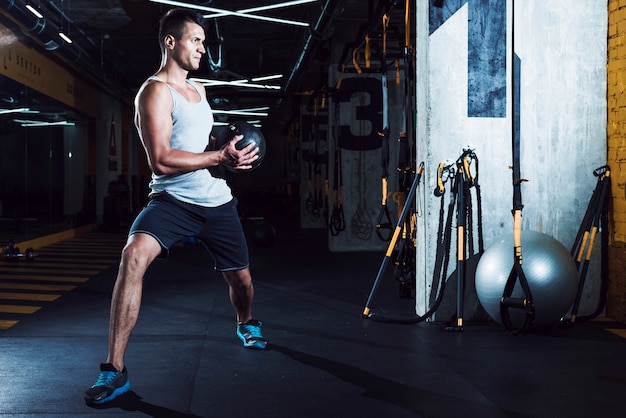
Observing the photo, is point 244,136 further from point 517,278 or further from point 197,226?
point 517,278

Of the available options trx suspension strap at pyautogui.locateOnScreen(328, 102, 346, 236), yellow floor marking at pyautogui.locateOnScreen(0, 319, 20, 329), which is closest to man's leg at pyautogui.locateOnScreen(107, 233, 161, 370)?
yellow floor marking at pyautogui.locateOnScreen(0, 319, 20, 329)

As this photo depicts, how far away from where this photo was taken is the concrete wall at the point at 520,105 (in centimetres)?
461

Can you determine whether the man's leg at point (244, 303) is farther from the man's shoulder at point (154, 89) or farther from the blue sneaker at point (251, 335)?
the man's shoulder at point (154, 89)

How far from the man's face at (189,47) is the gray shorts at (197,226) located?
1.98 ft

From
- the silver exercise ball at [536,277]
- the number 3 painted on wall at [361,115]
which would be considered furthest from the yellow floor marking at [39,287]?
the number 3 painted on wall at [361,115]

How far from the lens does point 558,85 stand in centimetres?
471

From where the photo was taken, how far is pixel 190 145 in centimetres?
331

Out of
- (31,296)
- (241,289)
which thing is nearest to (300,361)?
(241,289)

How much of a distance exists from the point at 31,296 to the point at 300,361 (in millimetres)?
3204

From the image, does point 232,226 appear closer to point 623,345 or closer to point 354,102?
point 623,345

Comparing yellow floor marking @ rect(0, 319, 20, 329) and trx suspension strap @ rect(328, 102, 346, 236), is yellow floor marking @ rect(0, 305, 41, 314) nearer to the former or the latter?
yellow floor marking @ rect(0, 319, 20, 329)

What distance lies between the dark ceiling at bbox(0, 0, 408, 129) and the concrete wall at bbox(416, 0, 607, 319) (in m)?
1.32

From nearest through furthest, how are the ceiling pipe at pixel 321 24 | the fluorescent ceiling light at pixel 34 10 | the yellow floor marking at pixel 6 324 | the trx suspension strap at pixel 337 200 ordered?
the yellow floor marking at pixel 6 324 < the ceiling pipe at pixel 321 24 < the fluorescent ceiling light at pixel 34 10 < the trx suspension strap at pixel 337 200

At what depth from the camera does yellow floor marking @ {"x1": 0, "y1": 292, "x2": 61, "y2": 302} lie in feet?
19.1
